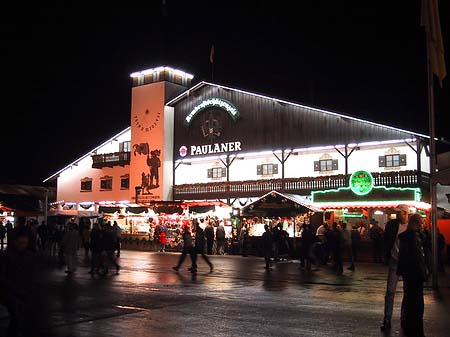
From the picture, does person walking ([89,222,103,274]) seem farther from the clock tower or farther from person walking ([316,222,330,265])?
the clock tower

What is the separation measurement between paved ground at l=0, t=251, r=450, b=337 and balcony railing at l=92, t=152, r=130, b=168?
23.9 meters

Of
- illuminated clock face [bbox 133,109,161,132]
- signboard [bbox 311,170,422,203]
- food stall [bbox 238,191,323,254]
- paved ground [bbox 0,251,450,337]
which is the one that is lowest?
paved ground [bbox 0,251,450,337]

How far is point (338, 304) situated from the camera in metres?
12.6

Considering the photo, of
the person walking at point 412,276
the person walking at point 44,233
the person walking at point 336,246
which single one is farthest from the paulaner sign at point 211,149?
the person walking at point 412,276

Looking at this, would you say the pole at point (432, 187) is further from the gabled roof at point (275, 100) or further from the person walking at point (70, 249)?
the gabled roof at point (275, 100)

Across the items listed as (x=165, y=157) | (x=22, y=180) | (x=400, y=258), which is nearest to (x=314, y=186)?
(x=165, y=157)

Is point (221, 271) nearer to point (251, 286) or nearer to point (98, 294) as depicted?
point (251, 286)

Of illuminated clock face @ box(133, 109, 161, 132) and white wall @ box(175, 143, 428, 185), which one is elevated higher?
illuminated clock face @ box(133, 109, 161, 132)

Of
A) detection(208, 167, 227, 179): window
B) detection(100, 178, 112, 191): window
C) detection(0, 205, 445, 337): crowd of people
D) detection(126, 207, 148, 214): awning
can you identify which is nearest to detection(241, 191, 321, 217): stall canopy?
detection(0, 205, 445, 337): crowd of people

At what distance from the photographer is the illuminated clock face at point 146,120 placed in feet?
135

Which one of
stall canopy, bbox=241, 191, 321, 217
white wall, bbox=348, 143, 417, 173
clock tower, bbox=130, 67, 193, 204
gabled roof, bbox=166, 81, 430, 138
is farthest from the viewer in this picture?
clock tower, bbox=130, 67, 193, 204

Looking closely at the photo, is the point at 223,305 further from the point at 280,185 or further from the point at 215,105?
the point at 215,105

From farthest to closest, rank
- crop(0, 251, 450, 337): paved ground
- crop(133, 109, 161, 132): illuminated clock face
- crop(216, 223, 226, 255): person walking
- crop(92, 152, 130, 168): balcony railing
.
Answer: crop(92, 152, 130, 168): balcony railing
crop(133, 109, 161, 132): illuminated clock face
crop(216, 223, 226, 255): person walking
crop(0, 251, 450, 337): paved ground

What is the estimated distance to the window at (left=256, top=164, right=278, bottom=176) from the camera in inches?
1474
